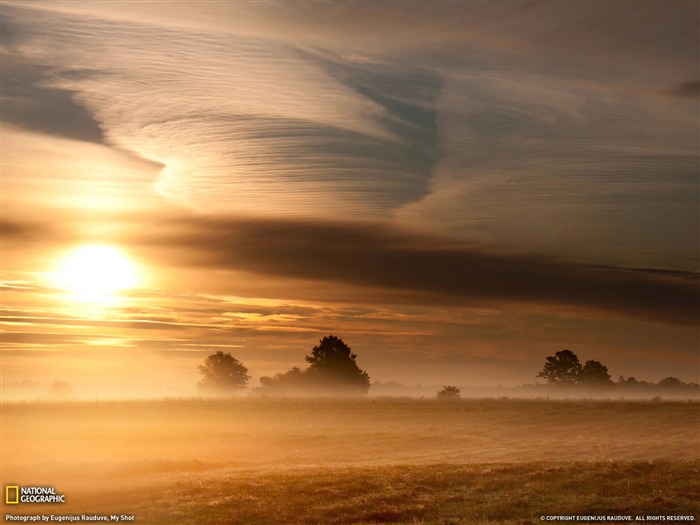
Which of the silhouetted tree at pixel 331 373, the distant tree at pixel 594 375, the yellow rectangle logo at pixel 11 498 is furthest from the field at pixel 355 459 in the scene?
the distant tree at pixel 594 375

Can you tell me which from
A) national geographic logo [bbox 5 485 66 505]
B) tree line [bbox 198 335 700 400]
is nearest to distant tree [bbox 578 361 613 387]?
tree line [bbox 198 335 700 400]

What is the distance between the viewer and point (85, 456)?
173 feet

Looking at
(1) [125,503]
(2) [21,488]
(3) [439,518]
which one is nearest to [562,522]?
(3) [439,518]

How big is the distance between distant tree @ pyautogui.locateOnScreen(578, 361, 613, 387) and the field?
49277 millimetres

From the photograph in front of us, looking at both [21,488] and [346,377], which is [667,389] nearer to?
[346,377]

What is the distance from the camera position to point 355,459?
157 ft

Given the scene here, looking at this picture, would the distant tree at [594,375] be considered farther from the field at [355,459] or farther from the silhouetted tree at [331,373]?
the field at [355,459]

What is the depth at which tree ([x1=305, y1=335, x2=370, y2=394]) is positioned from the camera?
122 m

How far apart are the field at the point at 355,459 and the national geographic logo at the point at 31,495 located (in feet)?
2.06

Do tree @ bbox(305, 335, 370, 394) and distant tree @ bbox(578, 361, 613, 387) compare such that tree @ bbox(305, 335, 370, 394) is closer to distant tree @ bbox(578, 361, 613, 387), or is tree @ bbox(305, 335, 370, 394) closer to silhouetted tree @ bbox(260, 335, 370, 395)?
silhouetted tree @ bbox(260, 335, 370, 395)

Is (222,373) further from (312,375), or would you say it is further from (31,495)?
(31,495)

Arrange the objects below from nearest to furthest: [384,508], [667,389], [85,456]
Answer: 1. [384,508]
2. [85,456]
3. [667,389]

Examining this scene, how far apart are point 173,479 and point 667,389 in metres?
150

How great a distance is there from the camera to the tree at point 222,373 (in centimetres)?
13250
